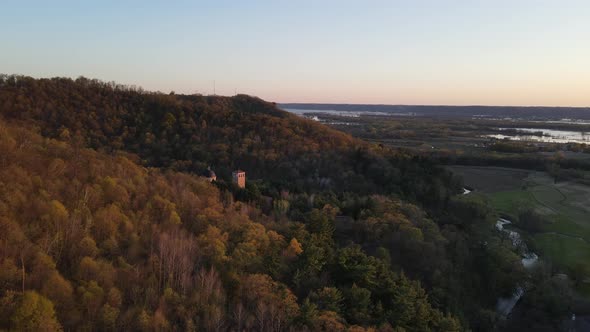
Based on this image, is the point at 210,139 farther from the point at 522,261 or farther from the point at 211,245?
the point at 522,261

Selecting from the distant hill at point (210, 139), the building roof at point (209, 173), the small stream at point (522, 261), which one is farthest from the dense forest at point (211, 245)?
the building roof at point (209, 173)

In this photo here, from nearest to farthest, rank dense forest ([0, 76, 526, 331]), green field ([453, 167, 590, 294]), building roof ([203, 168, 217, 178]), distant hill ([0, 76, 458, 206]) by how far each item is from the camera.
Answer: dense forest ([0, 76, 526, 331]) → green field ([453, 167, 590, 294]) → building roof ([203, 168, 217, 178]) → distant hill ([0, 76, 458, 206])

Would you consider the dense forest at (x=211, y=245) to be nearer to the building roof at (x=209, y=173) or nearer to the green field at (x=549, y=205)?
the building roof at (x=209, y=173)

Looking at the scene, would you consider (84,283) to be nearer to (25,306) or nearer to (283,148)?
(25,306)

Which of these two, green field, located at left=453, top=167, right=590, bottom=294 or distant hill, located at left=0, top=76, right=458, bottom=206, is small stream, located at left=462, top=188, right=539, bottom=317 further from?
distant hill, located at left=0, top=76, right=458, bottom=206

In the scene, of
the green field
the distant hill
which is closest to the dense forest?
the distant hill

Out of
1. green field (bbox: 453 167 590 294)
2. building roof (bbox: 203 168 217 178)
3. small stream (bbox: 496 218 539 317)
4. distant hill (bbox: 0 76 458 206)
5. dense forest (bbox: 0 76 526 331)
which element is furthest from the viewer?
distant hill (bbox: 0 76 458 206)
